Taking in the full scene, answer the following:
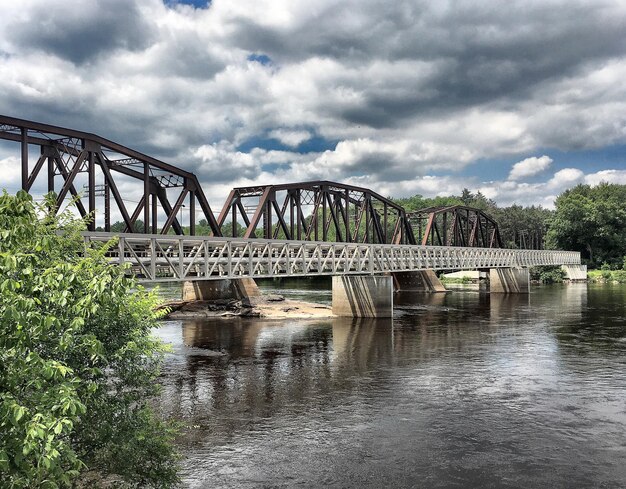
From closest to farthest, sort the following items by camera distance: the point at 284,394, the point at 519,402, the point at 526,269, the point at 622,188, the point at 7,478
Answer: the point at 7,478 → the point at 519,402 → the point at 284,394 → the point at 526,269 → the point at 622,188

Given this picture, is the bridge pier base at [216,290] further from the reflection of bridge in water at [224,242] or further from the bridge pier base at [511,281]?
the bridge pier base at [511,281]

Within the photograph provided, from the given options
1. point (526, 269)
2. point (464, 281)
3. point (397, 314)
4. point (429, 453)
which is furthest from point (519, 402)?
point (464, 281)

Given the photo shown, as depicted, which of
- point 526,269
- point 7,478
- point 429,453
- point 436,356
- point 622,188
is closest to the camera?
point 7,478

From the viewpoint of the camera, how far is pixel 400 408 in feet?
64.4

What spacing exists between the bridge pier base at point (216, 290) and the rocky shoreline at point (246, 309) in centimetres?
141

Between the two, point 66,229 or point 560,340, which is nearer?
point 66,229

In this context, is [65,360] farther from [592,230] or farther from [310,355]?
[592,230]

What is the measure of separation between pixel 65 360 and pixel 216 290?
4715cm

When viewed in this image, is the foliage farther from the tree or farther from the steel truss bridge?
the tree

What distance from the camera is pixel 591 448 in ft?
50.7

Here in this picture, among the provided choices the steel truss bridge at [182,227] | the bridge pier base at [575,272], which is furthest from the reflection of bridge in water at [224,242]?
the bridge pier base at [575,272]

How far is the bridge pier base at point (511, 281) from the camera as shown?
85.8 metres

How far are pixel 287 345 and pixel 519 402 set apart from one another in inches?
659

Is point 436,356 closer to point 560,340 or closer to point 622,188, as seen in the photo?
point 560,340
